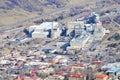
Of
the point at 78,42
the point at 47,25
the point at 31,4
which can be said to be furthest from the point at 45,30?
the point at 31,4

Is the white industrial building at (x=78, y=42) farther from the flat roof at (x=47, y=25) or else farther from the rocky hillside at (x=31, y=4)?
the rocky hillside at (x=31, y=4)

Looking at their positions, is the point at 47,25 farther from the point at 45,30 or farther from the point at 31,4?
the point at 31,4

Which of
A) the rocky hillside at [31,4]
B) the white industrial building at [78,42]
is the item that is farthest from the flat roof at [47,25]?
the rocky hillside at [31,4]

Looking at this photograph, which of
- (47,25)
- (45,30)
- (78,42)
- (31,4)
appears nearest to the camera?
(78,42)

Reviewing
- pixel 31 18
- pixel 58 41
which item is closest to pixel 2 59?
pixel 58 41

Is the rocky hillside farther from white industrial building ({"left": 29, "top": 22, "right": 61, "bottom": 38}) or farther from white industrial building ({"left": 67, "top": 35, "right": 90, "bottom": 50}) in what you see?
white industrial building ({"left": 67, "top": 35, "right": 90, "bottom": 50})

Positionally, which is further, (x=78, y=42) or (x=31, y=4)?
(x=31, y=4)

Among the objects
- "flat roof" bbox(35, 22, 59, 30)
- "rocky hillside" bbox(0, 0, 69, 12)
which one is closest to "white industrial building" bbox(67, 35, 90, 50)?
"flat roof" bbox(35, 22, 59, 30)

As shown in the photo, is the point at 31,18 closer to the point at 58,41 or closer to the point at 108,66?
the point at 58,41
